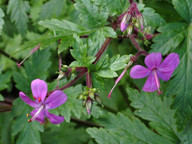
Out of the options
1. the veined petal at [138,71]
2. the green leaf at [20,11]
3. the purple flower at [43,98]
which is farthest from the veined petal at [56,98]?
the green leaf at [20,11]

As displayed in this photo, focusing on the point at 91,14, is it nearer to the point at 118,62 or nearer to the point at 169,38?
the point at 118,62

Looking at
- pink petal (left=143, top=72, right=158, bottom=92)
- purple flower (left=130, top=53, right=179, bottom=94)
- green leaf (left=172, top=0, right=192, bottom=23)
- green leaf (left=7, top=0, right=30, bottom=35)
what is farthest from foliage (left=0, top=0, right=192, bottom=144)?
green leaf (left=7, top=0, right=30, bottom=35)

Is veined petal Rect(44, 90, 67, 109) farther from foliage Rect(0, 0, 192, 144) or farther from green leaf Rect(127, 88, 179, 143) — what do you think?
green leaf Rect(127, 88, 179, 143)

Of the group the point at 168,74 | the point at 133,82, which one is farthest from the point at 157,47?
the point at 133,82

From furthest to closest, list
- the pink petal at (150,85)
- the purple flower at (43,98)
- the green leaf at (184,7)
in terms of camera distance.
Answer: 1. the green leaf at (184,7)
2. the pink petal at (150,85)
3. the purple flower at (43,98)

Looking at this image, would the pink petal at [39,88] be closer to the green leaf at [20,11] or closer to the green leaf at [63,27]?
the green leaf at [63,27]
